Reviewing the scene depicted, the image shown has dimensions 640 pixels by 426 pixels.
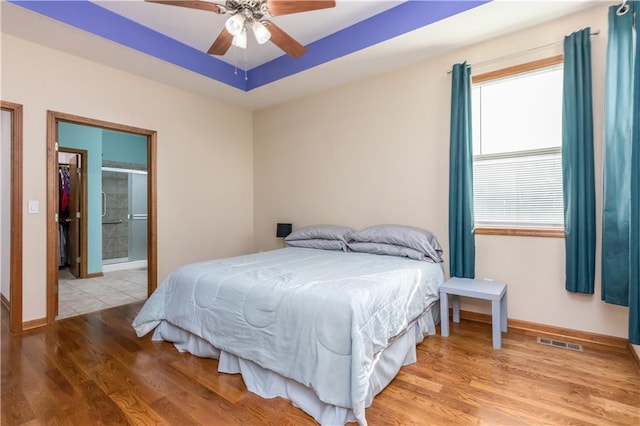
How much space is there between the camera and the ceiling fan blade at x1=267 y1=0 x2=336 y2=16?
202 centimetres

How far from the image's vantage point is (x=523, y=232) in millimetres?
2803

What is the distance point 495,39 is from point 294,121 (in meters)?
2.56

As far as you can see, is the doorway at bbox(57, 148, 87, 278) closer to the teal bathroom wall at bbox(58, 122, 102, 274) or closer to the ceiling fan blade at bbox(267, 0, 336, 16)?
the teal bathroom wall at bbox(58, 122, 102, 274)

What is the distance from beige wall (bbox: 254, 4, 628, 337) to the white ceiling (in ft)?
0.62

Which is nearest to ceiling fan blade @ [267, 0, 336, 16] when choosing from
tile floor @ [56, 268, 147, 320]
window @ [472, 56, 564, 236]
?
window @ [472, 56, 564, 236]

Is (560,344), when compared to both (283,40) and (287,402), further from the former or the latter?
(283,40)

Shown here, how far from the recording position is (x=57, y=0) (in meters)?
2.50

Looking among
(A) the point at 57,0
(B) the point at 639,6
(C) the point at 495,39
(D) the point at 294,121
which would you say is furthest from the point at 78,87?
(B) the point at 639,6

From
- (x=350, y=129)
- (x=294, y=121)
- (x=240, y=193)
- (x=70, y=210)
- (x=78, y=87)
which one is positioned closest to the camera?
(x=78, y=87)

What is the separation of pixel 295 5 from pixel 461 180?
6.77ft

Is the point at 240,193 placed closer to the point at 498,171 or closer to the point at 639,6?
the point at 498,171

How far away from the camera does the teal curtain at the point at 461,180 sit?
9.71ft

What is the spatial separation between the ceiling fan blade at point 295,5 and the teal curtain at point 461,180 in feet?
5.25

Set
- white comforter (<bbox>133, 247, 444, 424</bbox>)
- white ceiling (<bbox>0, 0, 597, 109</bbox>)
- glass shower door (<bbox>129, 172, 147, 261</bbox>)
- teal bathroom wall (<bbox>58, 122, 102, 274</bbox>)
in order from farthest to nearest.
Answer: glass shower door (<bbox>129, 172, 147, 261</bbox>), teal bathroom wall (<bbox>58, 122, 102, 274</bbox>), white ceiling (<bbox>0, 0, 597, 109</bbox>), white comforter (<bbox>133, 247, 444, 424</bbox>)
